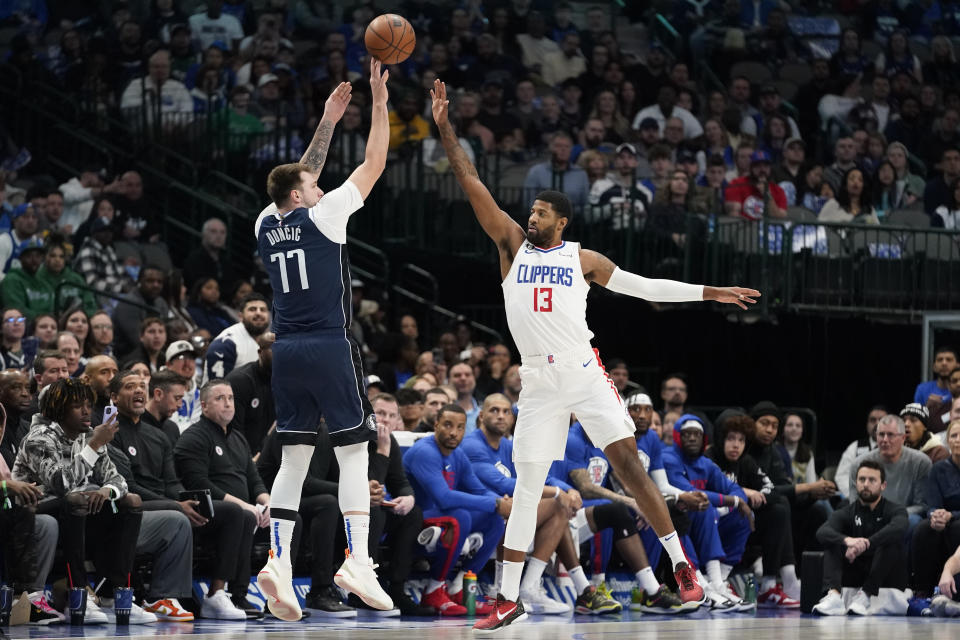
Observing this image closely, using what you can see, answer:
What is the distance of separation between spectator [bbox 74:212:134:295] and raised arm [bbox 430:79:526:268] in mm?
6371

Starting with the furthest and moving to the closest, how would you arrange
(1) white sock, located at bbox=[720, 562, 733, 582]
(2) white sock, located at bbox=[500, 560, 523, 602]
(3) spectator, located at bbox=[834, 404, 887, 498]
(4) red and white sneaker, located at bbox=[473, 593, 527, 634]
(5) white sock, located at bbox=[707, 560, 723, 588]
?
1. (3) spectator, located at bbox=[834, 404, 887, 498]
2. (1) white sock, located at bbox=[720, 562, 733, 582]
3. (5) white sock, located at bbox=[707, 560, 723, 588]
4. (2) white sock, located at bbox=[500, 560, 523, 602]
5. (4) red and white sneaker, located at bbox=[473, 593, 527, 634]

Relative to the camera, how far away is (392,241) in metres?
17.5

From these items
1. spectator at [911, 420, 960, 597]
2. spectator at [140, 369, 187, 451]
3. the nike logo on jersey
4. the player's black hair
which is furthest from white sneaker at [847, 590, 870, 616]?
spectator at [140, 369, 187, 451]

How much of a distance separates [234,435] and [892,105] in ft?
43.4

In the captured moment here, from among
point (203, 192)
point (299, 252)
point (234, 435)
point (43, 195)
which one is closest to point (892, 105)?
point (203, 192)

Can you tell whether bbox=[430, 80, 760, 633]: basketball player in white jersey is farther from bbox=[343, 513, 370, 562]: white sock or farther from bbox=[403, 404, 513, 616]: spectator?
bbox=[403, 404, 513, 616]: spectator

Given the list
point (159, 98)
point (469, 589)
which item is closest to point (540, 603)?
point (469, 589)

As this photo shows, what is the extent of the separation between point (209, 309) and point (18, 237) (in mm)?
1948

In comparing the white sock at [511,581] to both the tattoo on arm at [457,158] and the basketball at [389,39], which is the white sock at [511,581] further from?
the basketball at [389,39]

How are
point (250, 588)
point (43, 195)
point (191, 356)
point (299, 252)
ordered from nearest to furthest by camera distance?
point (299, 252), point (250, 588), point (191, 356), point (43, 195)

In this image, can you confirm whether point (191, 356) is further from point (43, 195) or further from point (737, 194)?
point (737, 194)

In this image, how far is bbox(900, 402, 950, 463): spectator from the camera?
46.6 feet

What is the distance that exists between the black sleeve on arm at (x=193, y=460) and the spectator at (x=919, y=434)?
254 inches

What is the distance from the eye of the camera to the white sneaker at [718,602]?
12773 millimetres
